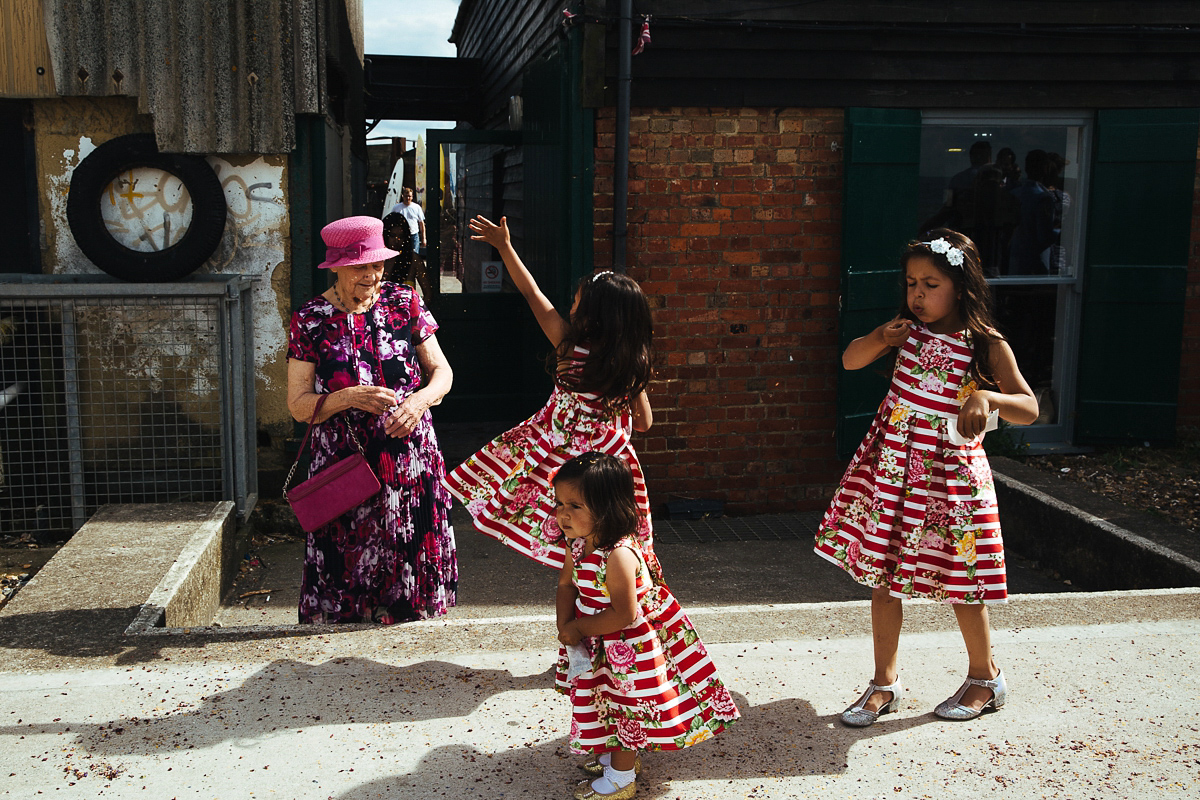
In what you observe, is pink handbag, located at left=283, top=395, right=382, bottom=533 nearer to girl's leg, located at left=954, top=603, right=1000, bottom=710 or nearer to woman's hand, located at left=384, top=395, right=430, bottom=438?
woman's hand, located at left=384, top=395, right=430, bottom=438

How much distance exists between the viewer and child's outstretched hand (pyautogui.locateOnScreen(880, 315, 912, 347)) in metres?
3.44

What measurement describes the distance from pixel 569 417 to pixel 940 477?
3.99 ft

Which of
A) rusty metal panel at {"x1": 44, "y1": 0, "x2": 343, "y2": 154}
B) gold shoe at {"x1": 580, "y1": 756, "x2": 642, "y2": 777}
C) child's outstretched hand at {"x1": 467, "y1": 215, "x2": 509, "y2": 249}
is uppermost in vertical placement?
rusty metal panel at {"x1": 44, "y1": 0, "x2": 343, "y2": 154}

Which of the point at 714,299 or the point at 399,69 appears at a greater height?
the point at 399,69

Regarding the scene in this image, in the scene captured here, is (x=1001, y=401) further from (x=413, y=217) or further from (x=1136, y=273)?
(x=413, y=217)

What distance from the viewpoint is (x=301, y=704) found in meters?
3.40

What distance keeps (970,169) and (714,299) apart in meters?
2.01

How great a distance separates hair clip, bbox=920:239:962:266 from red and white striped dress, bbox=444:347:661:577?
1120mm

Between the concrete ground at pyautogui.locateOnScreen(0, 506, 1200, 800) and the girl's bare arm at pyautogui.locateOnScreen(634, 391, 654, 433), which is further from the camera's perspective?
the girl's bare arm at pyautogui.locateOnScreen(634, 391, 654, 433)

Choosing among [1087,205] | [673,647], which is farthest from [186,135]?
[1087,205]

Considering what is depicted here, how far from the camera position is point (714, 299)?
6.69m

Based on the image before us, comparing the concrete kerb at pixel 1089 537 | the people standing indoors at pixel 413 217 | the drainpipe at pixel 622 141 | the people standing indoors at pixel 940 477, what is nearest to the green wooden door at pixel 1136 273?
the concrete kerb at pixel 1089 537

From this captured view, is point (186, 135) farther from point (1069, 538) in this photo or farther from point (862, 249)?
point (1069, 538)

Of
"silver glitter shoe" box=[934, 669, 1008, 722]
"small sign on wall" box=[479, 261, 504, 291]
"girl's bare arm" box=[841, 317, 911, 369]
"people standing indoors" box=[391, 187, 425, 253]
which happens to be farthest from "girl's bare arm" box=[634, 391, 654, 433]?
"people standing indoors" box=[391, 187, 425, 253]
